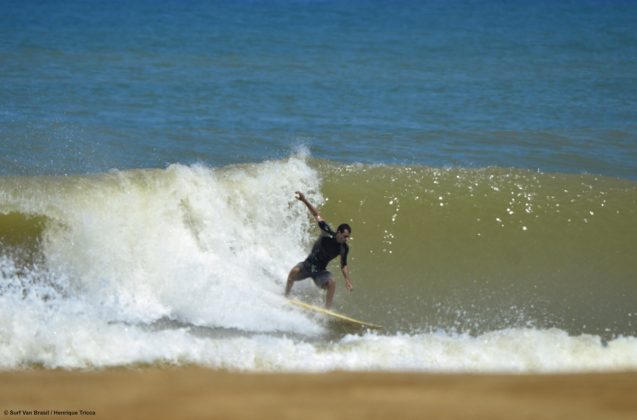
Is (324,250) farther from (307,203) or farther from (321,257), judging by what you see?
(307,203)

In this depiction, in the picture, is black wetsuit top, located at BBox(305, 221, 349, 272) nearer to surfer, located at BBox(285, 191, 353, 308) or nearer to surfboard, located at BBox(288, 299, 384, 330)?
surfer, located at BBox(285, 191, 353, 308)

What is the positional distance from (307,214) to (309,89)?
11.0m

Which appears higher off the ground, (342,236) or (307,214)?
(307,214)

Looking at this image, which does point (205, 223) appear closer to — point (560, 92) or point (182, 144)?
point (182, 144)

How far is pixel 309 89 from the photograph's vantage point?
23.8 m

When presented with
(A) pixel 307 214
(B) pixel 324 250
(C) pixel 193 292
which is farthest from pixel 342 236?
(A) pixel 307 214

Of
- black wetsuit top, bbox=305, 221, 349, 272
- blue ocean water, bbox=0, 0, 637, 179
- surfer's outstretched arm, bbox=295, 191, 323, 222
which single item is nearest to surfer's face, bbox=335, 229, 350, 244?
black wetsuit top, bbox=305, 221, 349, 272

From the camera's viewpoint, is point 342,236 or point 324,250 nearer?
point 342,236

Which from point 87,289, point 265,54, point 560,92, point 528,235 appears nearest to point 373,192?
point 528,235

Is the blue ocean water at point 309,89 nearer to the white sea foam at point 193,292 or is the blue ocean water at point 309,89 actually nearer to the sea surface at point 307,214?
the sea surface at point 307,214

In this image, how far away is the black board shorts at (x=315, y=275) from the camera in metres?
10.9

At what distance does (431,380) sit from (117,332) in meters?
3.00

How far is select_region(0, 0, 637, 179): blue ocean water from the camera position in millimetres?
17625

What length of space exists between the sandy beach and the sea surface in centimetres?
35
